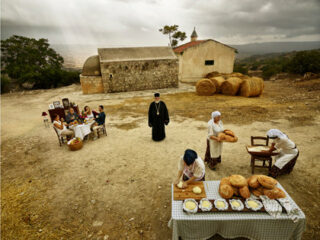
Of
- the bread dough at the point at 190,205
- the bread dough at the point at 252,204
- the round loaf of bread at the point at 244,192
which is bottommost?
the bread dough at the point at 190,205

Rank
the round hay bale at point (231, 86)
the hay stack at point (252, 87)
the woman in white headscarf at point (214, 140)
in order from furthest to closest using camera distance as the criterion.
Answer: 1. the round hay bale at point (231, 86)
2. the hay stack at point (252, 87)
3. the woman in white headscarf at point (214, 140)

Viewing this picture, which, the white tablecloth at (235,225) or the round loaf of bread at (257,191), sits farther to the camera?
the round loaf of bread at (257,191)

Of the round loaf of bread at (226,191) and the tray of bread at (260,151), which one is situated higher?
the round loaf of bread at (226,191)

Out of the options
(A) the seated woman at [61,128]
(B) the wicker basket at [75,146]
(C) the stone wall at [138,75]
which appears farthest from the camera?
(C) the stone wall at [138,75]

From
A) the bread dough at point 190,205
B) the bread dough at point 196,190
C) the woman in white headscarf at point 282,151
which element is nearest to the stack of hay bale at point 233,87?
the woman in white headscarf at point 282,151

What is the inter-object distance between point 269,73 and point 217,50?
364 inches

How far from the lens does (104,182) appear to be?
488cm

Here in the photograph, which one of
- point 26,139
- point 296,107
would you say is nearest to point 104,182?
point 26,139

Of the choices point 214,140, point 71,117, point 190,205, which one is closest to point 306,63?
point 214,140

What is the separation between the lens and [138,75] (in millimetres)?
16500

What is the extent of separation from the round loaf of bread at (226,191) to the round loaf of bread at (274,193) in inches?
21.9

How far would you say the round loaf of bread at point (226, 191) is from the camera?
2832 mm

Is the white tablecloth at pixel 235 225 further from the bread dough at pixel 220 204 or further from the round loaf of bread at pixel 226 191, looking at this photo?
the round loaf of bread at pixel 226 191

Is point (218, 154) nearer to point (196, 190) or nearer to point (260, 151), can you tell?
point (260, 151)
